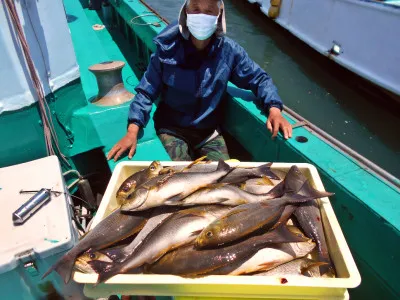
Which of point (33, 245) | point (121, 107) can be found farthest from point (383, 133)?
point (33, 245)

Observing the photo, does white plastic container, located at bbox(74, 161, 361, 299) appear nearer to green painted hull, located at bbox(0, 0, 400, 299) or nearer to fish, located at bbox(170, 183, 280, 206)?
fish, located at bbox(170, 183, 280, 206)

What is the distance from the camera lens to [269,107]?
2.88 metres

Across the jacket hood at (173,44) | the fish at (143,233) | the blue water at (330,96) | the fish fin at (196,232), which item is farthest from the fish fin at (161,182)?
the blue water at (330,96)

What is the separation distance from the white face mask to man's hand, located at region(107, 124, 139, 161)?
1037 millimetres

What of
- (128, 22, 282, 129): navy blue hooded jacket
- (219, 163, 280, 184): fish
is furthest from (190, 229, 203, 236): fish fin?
(128, 22, 282, 129): navy blue hooded jacket

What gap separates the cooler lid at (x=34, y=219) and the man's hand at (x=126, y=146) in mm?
527

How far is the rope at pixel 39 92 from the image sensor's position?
7.44ft

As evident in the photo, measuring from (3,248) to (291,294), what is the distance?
150cm

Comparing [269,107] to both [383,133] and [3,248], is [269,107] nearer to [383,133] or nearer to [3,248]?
[3,248]

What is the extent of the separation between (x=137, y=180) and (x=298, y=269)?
99 centimetres

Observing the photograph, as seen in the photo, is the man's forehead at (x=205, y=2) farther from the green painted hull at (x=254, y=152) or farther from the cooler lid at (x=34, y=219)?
the cooler lid at (x=34, y=219)

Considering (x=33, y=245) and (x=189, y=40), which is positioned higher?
(x=189, y=40)

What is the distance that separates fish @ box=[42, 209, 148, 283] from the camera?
1385mm

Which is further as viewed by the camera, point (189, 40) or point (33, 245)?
point (189, 40)
